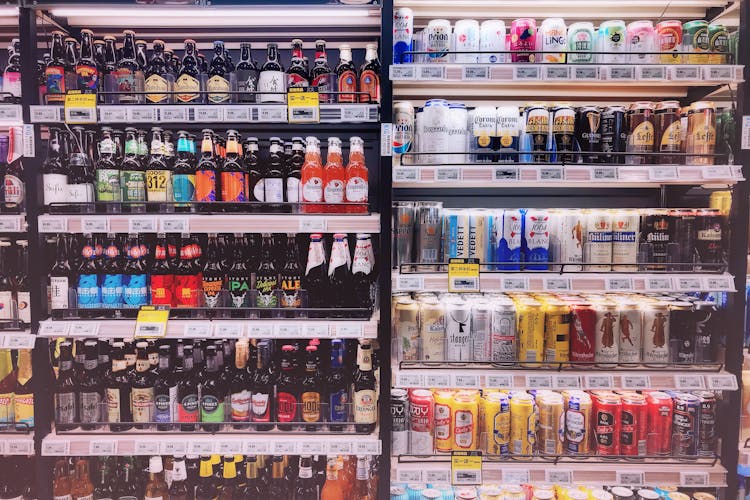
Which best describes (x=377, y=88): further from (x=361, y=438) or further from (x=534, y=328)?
(x=361, y=438)

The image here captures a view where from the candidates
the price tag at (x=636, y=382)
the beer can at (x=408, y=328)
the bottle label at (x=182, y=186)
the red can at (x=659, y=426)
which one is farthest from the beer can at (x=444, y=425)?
the bottle label at (x=182, y=186)

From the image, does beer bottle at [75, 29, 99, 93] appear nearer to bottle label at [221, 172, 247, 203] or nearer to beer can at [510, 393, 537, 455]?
bottle label at [221, 172, 247, 203]

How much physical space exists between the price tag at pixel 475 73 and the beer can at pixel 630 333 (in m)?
1.21

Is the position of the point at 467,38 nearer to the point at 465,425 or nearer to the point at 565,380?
the point at 565,380

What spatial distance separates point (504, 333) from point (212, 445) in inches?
56.2

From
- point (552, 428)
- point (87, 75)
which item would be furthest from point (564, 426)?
point (87, 75)

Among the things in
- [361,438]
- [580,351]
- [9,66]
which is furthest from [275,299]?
[9,66]

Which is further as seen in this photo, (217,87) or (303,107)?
(217,87)

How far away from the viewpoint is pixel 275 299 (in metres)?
2.29

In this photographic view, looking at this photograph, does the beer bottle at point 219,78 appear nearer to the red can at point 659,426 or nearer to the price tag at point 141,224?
the price tag at point 141,224

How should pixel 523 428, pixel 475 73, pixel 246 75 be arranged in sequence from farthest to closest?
pixel 246 75 < pixel 523 428 < pixel 475 73

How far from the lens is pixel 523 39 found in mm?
2188

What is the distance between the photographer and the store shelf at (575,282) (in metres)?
2.11

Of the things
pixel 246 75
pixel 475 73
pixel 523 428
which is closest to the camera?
pixel 475 73
